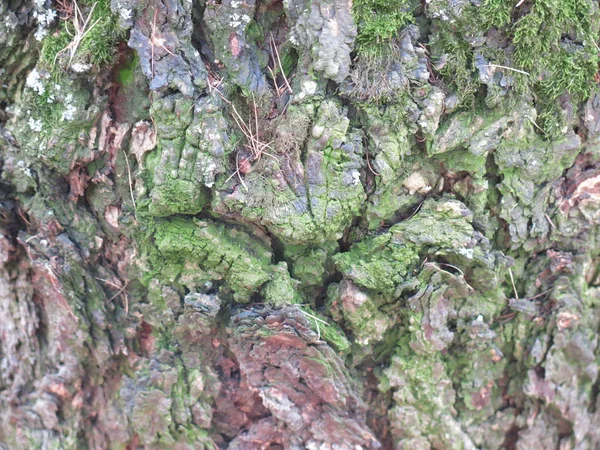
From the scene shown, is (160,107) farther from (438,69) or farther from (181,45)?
(438,69)

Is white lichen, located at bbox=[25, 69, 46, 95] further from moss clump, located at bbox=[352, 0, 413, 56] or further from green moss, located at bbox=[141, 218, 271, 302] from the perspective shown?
moss clump, located at bbox=[352, 0, 413, 56]

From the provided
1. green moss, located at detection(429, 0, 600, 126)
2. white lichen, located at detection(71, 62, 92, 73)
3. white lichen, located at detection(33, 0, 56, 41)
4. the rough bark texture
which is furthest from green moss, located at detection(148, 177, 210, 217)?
green moss, located at detection(429, 0, 600, 126)

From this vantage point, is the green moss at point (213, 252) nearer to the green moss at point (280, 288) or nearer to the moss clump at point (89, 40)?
the green moss at point (280, 288)

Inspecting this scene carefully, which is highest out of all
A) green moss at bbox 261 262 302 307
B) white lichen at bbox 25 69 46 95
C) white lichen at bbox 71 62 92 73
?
white lichen at bbox 71 62 92 73

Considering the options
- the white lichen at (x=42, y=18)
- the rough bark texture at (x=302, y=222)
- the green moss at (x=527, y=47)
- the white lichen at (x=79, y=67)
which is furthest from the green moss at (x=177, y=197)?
the green moss at (x=527, y=47)

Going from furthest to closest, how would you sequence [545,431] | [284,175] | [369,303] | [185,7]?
[545,431] < [369,303] < [284,175] < [185,7]

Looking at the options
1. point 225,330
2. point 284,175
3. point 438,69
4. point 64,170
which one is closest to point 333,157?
point 284,175

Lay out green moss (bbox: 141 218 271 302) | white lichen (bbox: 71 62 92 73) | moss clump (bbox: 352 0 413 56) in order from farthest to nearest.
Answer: green moss (bbox: 141 218 271 302) < white lichen (bbox: 71 62 92 73) < moss clump (bbox: 352 0 413 56)
